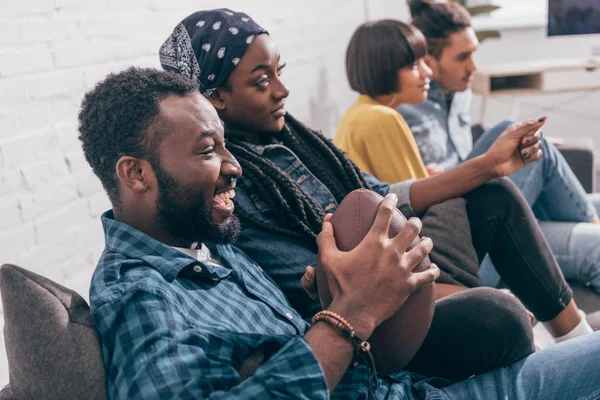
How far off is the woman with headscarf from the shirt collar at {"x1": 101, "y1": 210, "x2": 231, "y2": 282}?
22 cm

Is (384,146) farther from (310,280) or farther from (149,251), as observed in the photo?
(149,251)

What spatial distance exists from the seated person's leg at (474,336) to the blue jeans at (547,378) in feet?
0.08

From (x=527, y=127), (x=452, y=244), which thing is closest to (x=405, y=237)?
(x=452, y=244)

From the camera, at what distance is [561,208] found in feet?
7.48

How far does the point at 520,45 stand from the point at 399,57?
2.53m

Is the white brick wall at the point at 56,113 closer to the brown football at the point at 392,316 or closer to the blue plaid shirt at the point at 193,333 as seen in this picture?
the blue plaid shirt at the point at 193,333

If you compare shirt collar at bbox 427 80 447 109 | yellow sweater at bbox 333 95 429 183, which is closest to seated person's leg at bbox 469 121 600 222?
yellow sweater at bbox 333 95 429 183

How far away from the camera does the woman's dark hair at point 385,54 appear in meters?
2.38

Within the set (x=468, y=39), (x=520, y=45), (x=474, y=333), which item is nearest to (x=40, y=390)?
(x=474, y=333)

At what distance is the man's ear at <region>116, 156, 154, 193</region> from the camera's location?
3.83ft

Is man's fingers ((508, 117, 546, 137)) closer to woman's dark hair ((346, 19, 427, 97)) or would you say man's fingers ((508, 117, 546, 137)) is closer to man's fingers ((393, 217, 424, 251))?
woman's dark hair ((346, 19, 427, 97))

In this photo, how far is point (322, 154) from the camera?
178 centimetres

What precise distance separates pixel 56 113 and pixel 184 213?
66 cm

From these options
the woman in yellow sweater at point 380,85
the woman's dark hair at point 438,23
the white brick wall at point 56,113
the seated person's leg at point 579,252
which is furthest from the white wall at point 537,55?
the white brick wall at point 56,113
